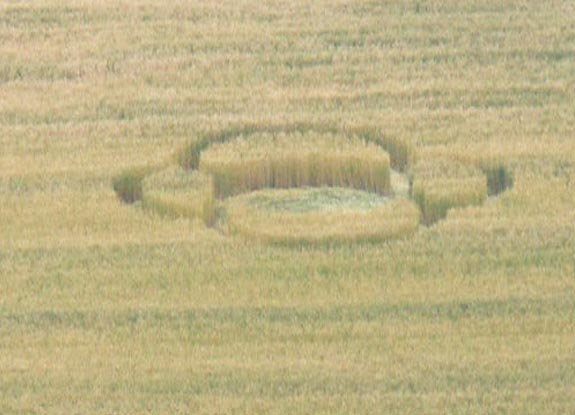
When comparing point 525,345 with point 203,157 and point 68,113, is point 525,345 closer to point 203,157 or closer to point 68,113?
point 203,157

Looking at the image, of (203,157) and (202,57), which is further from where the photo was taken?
(202,57)

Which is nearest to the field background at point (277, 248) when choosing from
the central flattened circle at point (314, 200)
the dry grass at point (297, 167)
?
the dry grass at point (297, 167)

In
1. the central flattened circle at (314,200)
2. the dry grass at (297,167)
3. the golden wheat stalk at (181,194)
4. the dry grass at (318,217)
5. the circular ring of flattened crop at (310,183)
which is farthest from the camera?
the dry grass at (297,167)

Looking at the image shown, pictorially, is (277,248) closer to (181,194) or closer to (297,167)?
(181,194)

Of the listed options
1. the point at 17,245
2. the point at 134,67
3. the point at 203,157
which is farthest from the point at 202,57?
→ the point at 17,245

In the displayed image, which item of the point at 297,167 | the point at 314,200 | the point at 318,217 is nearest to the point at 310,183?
the point at 297,167

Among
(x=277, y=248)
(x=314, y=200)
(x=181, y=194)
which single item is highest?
(x=181, y=194)

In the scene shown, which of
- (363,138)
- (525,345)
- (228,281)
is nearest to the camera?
(525,345)

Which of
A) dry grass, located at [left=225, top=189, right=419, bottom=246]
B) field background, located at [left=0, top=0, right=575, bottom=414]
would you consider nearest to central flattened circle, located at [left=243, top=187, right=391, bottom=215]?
dry grass, located at [left=225, top=189, right=419, bottom=246]

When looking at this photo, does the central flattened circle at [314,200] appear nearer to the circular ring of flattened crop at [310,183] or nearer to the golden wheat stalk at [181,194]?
the circular ring of flattened crop at [310,183]
